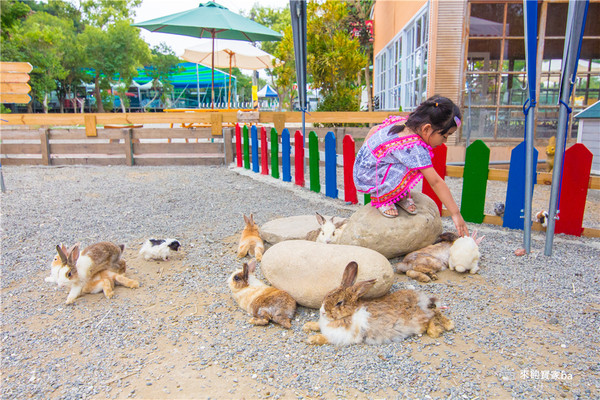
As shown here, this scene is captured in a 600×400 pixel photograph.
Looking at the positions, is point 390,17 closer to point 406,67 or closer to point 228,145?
point 406,67

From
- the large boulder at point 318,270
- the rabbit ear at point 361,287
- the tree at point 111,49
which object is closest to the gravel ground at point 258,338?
the large boulder at point 318,270

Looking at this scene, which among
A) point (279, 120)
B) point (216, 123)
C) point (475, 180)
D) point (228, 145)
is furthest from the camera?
point (228, 145)

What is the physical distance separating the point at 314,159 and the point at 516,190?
2909 mm

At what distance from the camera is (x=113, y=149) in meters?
9.89

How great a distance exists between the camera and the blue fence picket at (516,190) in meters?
4.34

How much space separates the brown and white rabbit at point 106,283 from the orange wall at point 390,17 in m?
8.46

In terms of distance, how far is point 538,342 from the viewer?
8.02 feet

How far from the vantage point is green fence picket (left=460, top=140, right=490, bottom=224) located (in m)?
4.52

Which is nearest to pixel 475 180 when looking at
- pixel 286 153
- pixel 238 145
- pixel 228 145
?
pixel 286 153

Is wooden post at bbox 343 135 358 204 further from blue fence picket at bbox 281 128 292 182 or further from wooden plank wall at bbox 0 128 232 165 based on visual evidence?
wooden plank wall at bbox 0 128 232 165

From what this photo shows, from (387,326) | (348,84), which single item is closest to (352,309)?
(387,326)

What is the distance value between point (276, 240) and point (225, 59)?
11.3 m

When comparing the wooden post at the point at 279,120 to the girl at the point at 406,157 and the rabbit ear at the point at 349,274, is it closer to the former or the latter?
the girl at the point at 406,157

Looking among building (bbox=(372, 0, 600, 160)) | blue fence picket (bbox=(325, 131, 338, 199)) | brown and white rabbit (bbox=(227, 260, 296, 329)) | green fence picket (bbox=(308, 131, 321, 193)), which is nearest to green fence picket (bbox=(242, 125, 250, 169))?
green fence picket (bbox=(308, 131, 321, 193))
